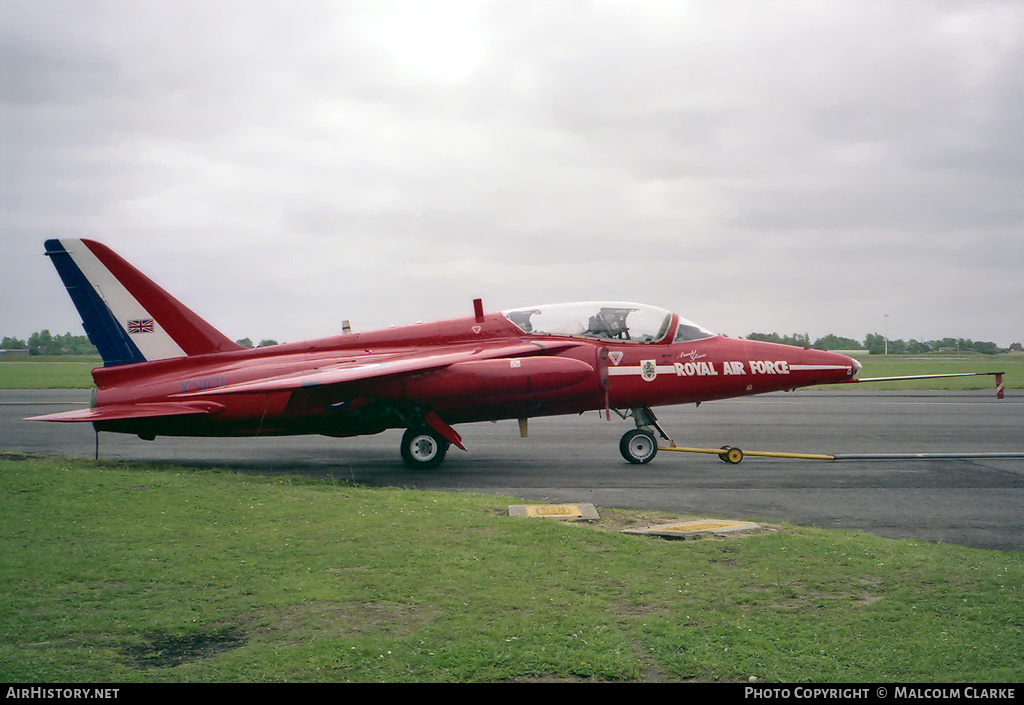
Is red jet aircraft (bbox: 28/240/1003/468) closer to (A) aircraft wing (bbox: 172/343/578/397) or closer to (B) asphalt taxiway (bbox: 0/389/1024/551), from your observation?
(A) aircraft wing (bbox: 172/343/578/397)

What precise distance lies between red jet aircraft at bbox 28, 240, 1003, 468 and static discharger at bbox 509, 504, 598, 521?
4.34m

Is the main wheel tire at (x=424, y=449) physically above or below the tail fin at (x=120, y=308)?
below

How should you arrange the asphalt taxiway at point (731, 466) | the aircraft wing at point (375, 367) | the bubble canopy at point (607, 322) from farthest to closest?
the bubble canopy at point (607, 322), the aircraft wing at point (375, 367), the asphalt taxiway at point (731, 466)

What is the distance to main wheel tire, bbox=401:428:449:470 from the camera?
1528cm

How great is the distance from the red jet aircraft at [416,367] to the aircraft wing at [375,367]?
59mm

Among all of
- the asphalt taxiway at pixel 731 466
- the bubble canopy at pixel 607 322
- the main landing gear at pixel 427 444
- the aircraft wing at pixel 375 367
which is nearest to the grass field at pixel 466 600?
the asphalt taxiway at pixel 731 466

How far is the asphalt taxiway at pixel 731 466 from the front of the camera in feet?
35.3

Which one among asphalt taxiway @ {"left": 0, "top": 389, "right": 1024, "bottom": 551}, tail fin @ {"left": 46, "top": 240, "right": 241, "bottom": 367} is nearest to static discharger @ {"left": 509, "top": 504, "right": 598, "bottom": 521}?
asphalt taxiway @ {"left": 0, "top": 389, "right": 1024, "bottom": 551}

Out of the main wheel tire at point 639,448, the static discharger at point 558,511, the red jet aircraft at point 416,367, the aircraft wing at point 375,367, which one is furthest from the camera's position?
the main wheel tire at point 639,448

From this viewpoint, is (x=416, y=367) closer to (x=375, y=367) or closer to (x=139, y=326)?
(x=375, y=367)

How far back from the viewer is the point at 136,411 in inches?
578

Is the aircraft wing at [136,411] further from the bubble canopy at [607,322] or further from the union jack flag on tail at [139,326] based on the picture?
the bubble canopy at [607,322]
